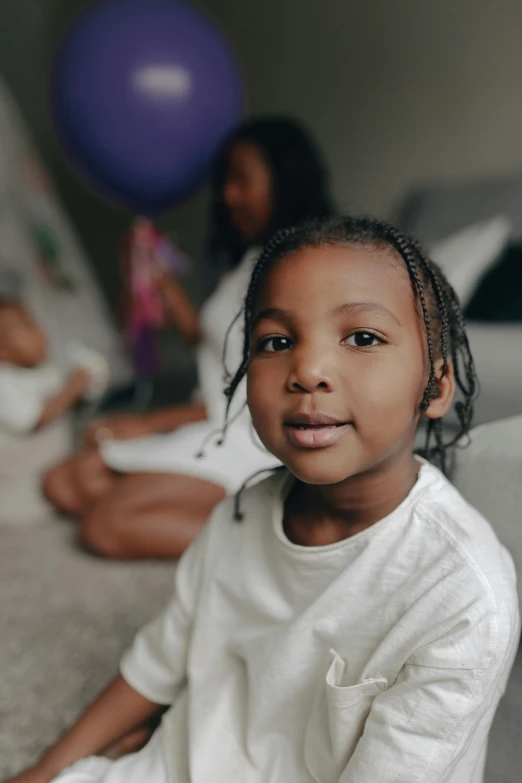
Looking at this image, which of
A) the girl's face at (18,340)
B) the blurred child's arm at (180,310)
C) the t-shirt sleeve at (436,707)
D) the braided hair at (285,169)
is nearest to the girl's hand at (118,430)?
the blurred child's arm at (180,310)

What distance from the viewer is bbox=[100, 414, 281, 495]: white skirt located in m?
1.28

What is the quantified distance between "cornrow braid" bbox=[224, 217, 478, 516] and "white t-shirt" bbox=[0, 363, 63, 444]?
1157mm

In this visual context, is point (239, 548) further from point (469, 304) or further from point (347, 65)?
point (347, 65)

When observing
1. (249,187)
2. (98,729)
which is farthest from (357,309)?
(249,187)

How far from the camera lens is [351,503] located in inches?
23.2

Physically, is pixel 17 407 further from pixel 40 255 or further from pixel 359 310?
pixel 359 310

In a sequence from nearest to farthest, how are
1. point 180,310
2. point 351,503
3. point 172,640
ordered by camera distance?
1. point 351,503
2. point 172,640
3. point 180,310

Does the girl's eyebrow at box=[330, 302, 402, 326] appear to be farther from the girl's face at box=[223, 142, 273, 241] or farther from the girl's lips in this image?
the girl's face at box=[223, 142, 273, 241]

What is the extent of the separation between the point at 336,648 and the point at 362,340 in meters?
0.27

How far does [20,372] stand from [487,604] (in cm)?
155

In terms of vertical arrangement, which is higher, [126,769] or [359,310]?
[359,310]

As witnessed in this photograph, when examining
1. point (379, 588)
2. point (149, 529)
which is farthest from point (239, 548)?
point (149, 529)

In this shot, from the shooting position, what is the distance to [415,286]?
55cm

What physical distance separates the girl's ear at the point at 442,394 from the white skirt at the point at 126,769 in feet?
1.41
